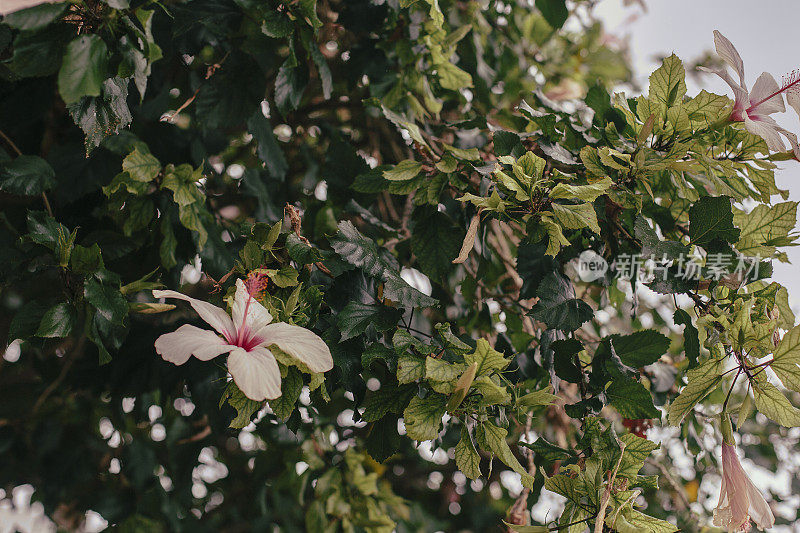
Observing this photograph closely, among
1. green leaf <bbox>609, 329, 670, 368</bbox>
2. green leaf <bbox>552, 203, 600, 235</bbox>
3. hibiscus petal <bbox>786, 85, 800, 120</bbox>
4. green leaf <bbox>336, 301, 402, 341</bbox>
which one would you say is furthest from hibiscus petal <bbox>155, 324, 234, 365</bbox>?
hibiscus petal <bbox>786, 85, 800, 120</bbox>

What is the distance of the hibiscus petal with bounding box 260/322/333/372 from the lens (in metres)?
0.47

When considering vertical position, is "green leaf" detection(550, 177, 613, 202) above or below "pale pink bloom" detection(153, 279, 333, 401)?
above

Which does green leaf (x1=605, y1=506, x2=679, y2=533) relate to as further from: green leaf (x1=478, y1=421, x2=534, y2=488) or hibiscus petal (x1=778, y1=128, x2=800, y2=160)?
hibiscus petal (x1=778, y1=128, x2=800, y2=160)

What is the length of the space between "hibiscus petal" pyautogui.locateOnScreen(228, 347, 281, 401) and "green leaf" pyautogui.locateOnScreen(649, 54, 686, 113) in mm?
476

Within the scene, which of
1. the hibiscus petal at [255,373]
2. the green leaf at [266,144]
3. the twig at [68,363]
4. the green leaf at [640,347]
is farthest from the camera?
the twig at [68,363]

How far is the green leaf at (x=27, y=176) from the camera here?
66cm

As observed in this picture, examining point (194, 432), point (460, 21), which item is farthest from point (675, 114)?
point (194, 432)

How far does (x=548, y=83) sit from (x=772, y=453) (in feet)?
3.78

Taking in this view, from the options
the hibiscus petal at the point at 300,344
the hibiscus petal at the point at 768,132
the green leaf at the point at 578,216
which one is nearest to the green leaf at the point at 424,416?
the hibiscus petal at the point at 300,344

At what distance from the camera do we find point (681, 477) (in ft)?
5.09

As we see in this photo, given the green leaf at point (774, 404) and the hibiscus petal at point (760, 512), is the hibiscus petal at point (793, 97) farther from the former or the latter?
the hibiscus petal at point (760, 512)

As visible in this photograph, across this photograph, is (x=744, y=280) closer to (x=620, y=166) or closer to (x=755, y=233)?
(x=755, y=233)

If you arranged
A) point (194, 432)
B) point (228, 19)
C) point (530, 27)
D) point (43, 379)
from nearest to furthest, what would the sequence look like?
point (228, 19), point (43, 379), point (194, 432), point (530, 27)

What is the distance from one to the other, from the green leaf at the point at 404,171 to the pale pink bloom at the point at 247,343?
0.23 metres
